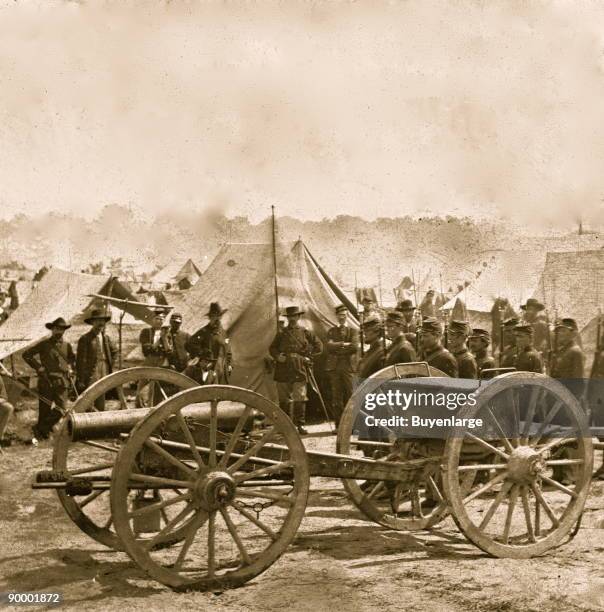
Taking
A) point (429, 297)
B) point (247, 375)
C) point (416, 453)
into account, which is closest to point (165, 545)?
point (416, 453)

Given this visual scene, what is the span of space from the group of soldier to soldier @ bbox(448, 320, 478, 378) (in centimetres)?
427

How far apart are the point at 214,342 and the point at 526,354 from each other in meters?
5.37

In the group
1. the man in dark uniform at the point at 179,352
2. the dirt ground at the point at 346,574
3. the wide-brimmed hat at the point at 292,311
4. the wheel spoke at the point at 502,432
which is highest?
the wide-brimmed hat at the point at 292,311

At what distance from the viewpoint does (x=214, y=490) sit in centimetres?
470

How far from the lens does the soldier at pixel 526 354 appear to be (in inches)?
322

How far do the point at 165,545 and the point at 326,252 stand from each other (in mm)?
61001

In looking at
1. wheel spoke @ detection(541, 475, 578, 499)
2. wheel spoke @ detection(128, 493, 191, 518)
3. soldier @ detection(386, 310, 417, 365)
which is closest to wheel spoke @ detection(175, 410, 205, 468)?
wheel spoke @ detection(128, 493, 191, 518)

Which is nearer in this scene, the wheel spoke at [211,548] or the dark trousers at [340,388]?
the wheel spoke at [211,548]

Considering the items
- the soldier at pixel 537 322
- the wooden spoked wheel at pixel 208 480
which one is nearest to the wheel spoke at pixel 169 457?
the wooden spoked wheel at pixel 208 480

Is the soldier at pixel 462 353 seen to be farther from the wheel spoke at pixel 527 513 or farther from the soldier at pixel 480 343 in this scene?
the wheel spoke at pixel 527 513

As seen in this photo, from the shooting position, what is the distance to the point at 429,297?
836 inches

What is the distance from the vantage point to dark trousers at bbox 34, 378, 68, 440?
35.1ft

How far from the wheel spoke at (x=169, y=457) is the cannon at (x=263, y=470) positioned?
13mm

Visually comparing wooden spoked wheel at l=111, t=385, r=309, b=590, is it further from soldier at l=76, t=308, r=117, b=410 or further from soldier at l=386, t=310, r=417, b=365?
soldier at l=76, t=308, r=117, b=410
